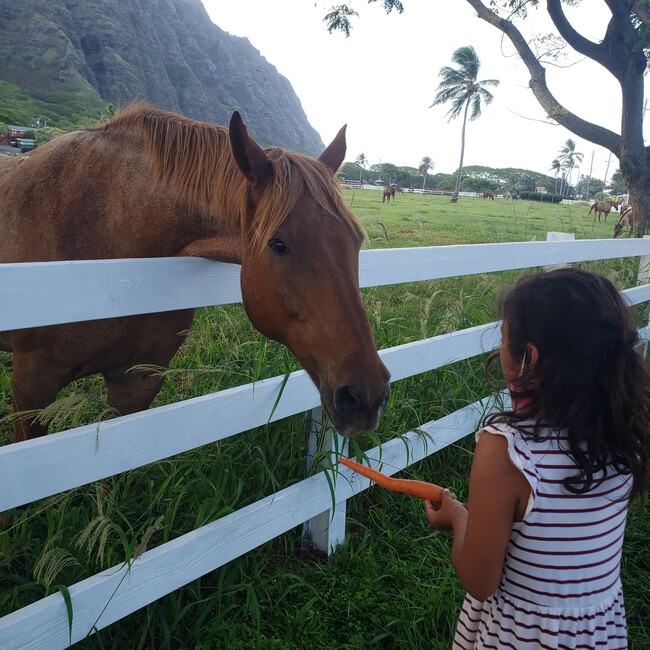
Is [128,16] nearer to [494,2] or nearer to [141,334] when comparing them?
[494,2]

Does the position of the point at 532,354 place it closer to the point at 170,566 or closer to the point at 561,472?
the point at 561,472

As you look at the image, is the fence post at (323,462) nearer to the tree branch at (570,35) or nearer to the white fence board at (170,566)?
the white fence board at (170,566)

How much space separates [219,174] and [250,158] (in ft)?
0.89

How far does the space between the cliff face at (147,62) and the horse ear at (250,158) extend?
61963 mm

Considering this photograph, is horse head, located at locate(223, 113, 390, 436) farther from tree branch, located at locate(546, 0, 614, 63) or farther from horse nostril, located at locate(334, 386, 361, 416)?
tree branch, located at locate(546, 0, 614, 63)

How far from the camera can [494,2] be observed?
10453 millimetres

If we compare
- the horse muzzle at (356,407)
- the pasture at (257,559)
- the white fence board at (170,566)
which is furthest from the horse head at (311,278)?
the white fence board at (170,566)

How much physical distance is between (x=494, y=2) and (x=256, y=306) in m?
11.7

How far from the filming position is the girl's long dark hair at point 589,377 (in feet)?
3.80

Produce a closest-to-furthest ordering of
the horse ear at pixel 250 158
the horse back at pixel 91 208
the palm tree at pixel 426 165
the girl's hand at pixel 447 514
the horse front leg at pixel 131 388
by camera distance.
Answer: the girl's hand at pixel 447 514 → the horse ear at pixel 250 158 → the horse back at pixel 91 208 → the horse front leg at pixel 131 388 → the palm tree at pixel 426 165

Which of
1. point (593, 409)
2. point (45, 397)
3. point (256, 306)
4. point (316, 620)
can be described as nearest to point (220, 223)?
point (256, 306)

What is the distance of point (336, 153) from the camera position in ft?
7.64

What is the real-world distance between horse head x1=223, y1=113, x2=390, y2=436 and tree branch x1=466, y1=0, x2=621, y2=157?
32.4 ft

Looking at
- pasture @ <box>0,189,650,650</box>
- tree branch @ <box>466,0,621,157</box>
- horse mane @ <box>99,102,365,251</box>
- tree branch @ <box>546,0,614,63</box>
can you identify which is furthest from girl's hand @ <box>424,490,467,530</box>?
tree branch @ <box>546,0,614,63</box>
